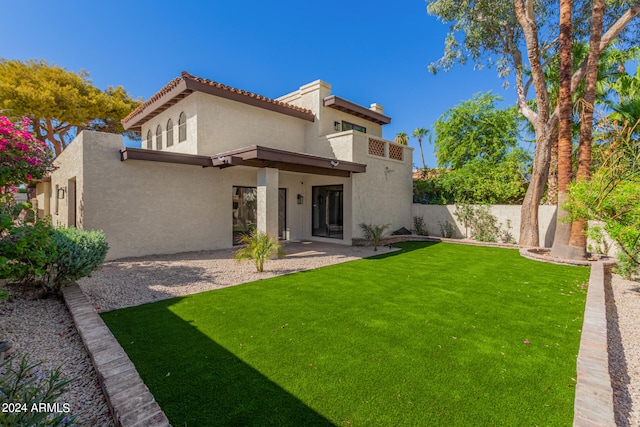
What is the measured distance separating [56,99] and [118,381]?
2752 centimetres

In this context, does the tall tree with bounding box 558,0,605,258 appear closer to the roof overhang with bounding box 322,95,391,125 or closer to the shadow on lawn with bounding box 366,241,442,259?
the shadow on lawn with bounding box 366,241,442,259

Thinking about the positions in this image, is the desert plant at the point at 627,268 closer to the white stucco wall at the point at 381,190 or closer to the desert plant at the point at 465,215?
the desert plant at the point at 465,215

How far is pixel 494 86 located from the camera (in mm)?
22359

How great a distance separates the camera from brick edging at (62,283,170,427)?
2.76m

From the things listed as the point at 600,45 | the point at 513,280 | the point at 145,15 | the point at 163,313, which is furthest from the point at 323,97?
the point at 163,313

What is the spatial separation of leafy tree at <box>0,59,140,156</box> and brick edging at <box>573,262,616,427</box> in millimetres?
26607

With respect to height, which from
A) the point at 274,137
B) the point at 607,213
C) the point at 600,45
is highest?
the point at 600,45

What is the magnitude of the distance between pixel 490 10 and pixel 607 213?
52.8 feet

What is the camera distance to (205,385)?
3.68 m

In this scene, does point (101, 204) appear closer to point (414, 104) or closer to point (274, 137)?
point (274, 137)

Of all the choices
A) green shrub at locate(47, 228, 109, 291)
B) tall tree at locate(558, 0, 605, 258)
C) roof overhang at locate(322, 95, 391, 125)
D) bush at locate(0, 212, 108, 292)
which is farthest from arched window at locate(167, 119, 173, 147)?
tall tree at locate(558, 0, 605, 258)

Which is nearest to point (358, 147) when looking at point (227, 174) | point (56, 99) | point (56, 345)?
point (227, 174)

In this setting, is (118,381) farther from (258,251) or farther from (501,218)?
(501,218)

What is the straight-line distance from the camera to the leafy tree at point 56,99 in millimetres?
20172
